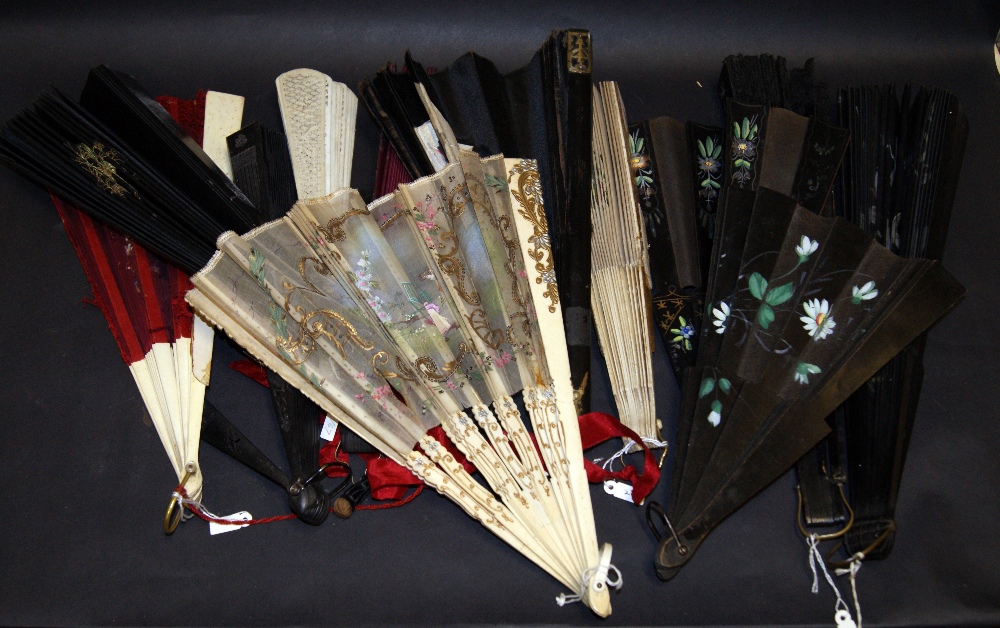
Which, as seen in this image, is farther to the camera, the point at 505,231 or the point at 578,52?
the point at 578,52

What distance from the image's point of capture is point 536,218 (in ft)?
6.65

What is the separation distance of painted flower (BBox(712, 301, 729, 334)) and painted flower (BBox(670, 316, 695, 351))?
112 millimetres

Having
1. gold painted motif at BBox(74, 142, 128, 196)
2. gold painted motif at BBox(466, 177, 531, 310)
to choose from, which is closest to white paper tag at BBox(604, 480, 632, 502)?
gold painted motif at BBox(466, 177, 531, 310)

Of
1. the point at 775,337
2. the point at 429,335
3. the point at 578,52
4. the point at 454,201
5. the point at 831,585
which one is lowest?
the point at 831,585

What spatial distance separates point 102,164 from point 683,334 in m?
1.63

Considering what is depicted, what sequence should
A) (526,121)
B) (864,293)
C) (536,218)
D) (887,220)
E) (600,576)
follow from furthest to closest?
1. (526,121)
2. (887,220)
3. (536,218)
4. (864,293)
5. (600,576)

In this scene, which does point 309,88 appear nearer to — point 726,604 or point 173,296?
point 173,296

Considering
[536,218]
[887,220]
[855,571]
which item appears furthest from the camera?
[887,220]

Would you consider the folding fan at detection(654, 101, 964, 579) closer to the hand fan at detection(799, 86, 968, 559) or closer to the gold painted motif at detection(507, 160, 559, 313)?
the hand fan at detection(799, 86, 968, 559)

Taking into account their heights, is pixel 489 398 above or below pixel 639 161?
below

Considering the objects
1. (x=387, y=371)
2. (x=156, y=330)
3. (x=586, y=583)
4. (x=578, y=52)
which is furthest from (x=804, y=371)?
(x=156, y=330)

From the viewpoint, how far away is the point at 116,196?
Answer: 2080 mm

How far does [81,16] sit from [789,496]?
2.80 m

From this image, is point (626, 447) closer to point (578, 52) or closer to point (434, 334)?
point (434, 334)
